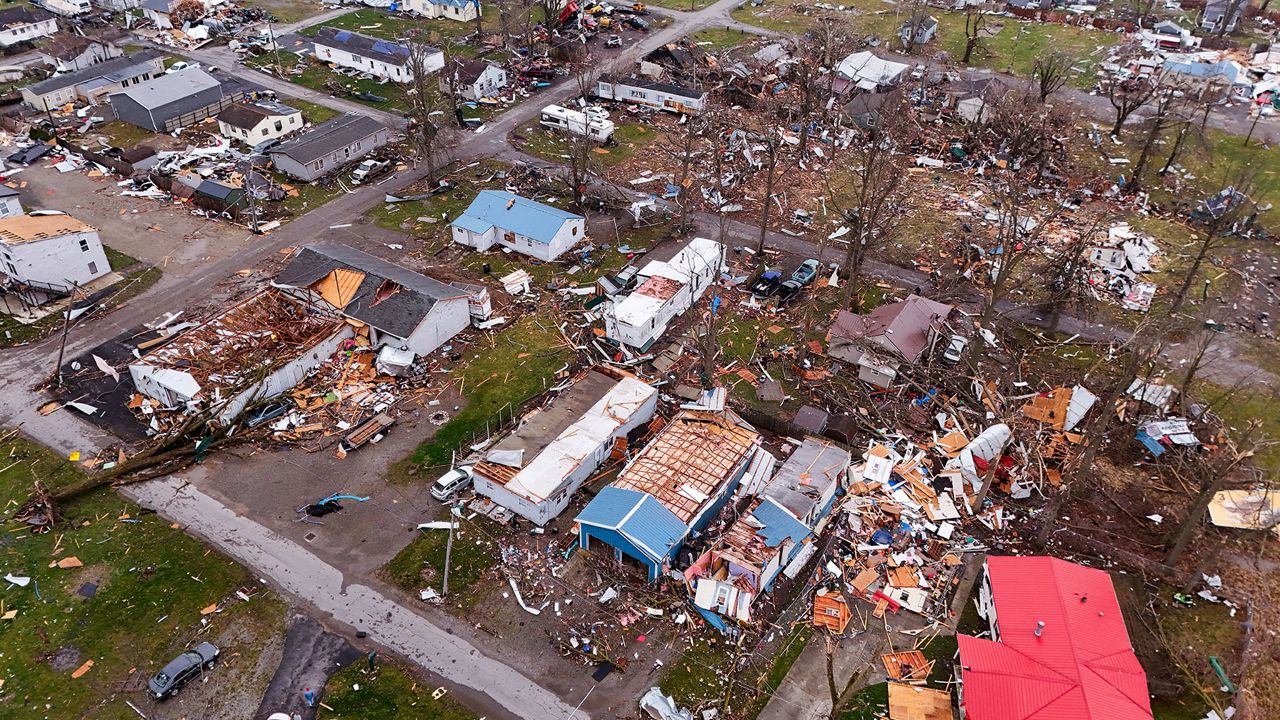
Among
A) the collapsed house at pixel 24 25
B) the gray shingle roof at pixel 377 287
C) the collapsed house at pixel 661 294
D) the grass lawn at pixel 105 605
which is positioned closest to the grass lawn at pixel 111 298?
the gray shingle roof at pixel 377 287

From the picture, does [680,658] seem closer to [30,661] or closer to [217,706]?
[217,706]

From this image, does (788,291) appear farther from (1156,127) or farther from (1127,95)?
(1127,95)

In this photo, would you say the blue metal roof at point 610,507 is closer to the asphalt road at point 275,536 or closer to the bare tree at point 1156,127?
the asphalt road at point 275,536

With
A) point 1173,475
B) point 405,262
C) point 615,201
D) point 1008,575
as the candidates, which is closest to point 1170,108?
point 1173,475

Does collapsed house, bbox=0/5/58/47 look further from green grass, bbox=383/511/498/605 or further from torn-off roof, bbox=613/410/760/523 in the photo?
torn-off roof, bbox=613/410/760/523

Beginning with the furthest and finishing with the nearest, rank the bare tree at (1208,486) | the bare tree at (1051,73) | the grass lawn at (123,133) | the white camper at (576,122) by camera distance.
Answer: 1. the bare tree at (1051,73)
2. the white camper at (576,122)
3. the grass lawn at (123,133)
4. the bare tree at (1208,486)

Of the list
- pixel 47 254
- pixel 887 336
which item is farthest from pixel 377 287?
pixel 887 336

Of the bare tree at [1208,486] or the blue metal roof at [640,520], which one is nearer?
the bare tree at [1208,486]
